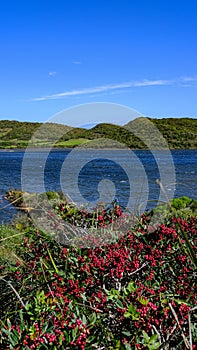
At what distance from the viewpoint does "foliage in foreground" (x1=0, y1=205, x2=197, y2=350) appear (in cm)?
157

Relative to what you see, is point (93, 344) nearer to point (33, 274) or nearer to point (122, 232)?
point (33, 274)

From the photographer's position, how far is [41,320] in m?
1.63

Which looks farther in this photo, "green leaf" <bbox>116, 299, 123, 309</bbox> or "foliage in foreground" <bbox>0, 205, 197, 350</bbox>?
"green leaf" <bbox>116, 299, 123, 309</bbox>

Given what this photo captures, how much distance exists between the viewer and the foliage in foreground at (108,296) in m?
1.57

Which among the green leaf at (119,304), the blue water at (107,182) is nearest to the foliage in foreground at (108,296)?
the green leaf at (119,304)

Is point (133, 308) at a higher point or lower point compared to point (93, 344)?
higher

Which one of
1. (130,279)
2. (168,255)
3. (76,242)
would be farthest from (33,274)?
(168,255)

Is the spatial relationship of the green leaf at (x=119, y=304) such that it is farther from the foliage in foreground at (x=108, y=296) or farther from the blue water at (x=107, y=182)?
the blue water at (x=107, y=182)

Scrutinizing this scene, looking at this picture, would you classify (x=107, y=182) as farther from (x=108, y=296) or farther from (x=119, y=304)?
(x=119, y=304)

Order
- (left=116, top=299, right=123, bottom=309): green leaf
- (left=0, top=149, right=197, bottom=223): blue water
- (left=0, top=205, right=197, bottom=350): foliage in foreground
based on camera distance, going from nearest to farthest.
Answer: (left=0, top=205, right=197, bottom=350): foliage in foreground
(left=116, top=299, right=123, bottom=309): green leaf
(left=0, top=149, right=197, bottom=223): blue water

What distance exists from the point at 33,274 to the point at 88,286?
0.44 metres

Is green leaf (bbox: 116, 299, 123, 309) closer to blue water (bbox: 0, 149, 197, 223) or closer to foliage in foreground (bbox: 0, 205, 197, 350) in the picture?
foliage in foreground (bbox: 0, 205, 197, 350)

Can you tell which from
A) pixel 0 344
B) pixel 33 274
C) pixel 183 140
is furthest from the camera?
pixel 183 140

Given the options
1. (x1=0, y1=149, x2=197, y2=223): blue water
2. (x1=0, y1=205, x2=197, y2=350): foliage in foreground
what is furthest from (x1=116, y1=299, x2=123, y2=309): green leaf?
(x1=0, y1=149, x2=197, y2=223): blue water
